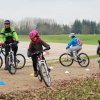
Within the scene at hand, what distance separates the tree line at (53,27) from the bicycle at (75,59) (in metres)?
98.2

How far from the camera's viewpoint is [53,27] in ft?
449

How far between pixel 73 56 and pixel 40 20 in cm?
11560

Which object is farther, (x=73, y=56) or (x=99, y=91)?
(x=73, y=56)

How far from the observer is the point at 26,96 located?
33.9 feet

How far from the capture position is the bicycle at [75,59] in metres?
20.3

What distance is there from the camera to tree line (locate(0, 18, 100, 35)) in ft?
412

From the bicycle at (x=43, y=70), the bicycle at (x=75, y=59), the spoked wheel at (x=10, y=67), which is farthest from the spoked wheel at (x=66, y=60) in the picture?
the bicycle at (x=43, y=70)

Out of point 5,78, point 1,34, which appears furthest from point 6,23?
point 5,78

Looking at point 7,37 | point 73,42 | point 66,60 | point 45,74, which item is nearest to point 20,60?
point 7,37

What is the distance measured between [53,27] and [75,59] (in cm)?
11649

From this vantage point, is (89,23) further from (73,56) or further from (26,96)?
(26,96)

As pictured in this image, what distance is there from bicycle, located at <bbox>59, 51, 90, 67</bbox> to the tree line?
9824 centimetres

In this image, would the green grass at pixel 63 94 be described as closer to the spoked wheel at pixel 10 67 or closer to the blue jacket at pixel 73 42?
the spoked wheel at pixel 10 67

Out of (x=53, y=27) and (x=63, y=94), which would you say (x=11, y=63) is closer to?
(x=63, y=94)
